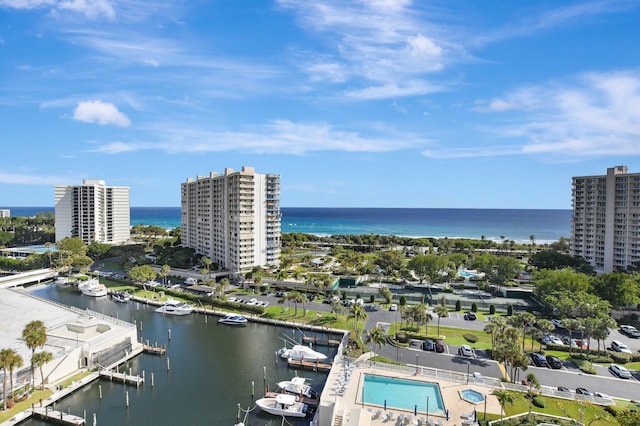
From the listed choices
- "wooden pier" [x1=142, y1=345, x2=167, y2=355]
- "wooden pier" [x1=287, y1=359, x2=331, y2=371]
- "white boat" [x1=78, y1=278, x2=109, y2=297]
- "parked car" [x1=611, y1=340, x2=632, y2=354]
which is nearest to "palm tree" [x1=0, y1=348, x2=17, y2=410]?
"wooden pier" [x1=142, y1=345, x2=167, y2=355]

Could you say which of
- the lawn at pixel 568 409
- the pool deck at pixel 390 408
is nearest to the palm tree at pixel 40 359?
the pool deck at pixel 390 408

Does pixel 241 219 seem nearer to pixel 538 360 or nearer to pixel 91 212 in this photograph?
pixel 538 360

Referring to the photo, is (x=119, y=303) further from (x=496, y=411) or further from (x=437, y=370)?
(x=496, y=411)

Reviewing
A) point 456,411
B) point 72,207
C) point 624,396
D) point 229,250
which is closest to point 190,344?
point 456,411

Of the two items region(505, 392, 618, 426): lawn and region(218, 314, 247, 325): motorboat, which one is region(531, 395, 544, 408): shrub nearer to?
region(505, 392, 618, 426): lawn

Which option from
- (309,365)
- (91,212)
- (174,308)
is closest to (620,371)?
(309,365)

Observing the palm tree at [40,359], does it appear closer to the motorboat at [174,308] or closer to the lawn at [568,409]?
the motorboat at [174,308]
